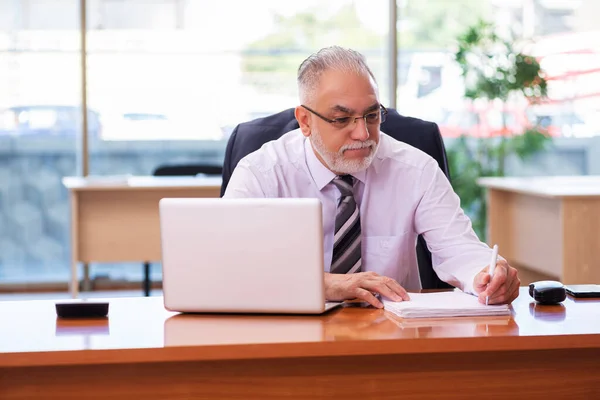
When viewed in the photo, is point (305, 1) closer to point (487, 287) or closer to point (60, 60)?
point (60, 60)

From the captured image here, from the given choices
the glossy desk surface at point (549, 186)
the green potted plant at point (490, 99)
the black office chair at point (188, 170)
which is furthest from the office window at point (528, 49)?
the black office chair at point (188, 170)

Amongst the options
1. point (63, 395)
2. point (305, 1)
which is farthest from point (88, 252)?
point (63, 395)

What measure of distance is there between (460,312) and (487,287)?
0.11 meters

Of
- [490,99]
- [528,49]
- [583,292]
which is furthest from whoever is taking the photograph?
[528,49]

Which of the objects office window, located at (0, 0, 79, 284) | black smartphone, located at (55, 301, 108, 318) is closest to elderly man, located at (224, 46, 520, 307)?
black smartphone, located at (55, 301, 108, 318)

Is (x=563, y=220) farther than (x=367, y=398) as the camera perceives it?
Yes

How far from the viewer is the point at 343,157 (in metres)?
2.09

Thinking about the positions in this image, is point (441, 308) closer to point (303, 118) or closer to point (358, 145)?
point (358, 145)

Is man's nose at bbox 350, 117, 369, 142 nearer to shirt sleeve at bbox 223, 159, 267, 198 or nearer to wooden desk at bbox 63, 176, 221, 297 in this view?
shirt sleeve at bbox 223, 159, 267, 198

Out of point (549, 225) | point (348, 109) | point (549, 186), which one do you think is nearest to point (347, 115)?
point (348, 109)

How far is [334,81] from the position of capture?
6.72 ft

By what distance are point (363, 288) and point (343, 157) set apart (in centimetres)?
40

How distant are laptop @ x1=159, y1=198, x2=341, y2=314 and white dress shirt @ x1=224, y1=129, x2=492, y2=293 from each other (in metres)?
0.51

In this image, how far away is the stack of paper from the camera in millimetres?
1683
